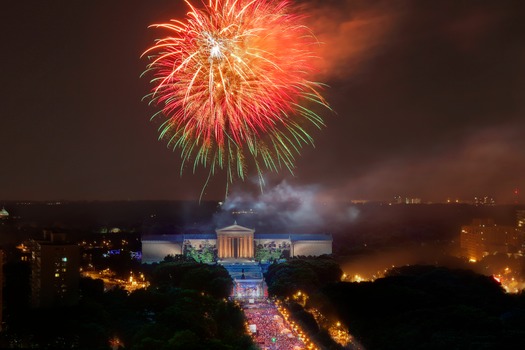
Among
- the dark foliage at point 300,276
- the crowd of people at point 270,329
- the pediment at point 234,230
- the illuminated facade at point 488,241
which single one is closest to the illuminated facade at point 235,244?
the pediment at point 234,230

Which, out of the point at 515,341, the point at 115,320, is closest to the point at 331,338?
the point at 515,341

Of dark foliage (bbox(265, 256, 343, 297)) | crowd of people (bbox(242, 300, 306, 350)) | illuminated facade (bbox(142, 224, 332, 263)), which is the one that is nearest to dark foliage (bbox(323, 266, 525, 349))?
crowd of people (bbox(242, 300, 306, 350))

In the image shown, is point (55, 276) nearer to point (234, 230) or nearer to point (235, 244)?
point (234, 230)

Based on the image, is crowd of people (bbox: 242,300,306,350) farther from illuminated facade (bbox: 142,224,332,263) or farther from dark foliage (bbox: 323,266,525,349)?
illuminated facade (bbox: 142,224,332,263)

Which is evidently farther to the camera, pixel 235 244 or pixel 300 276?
pixel 235 244

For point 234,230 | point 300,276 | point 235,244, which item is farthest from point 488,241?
point 300,276

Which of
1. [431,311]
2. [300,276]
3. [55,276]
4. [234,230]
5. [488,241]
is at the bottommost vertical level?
[431,311]
